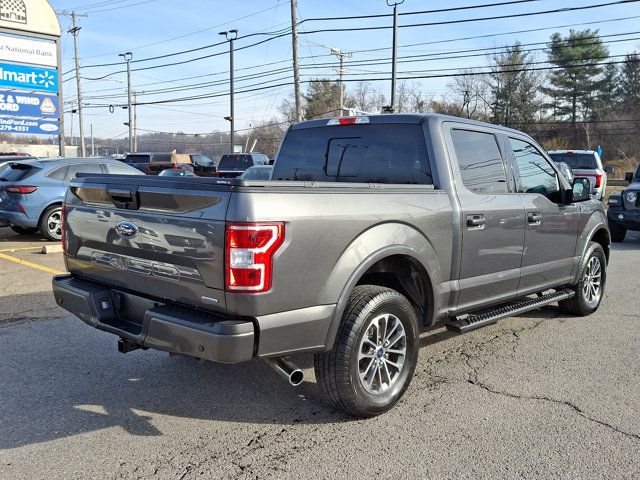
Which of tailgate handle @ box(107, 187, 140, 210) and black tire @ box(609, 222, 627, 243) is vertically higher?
tailgate handle @ box(107, 187, 140, 210)

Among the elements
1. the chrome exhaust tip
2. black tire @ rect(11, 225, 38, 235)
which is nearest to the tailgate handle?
the chrome exhaust tip

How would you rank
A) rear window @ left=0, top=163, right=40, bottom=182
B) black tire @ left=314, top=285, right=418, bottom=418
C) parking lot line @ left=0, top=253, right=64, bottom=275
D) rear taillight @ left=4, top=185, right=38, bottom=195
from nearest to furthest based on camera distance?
black tire @ left=314, top=285, right=418, bottom=418, parking lot line @ left=0, top=253, right=64, bottom=275, rear taillight @ left=4, top=185, right=38, bottom=195, rear window @ left=0, top=163, right=40, bottom=182

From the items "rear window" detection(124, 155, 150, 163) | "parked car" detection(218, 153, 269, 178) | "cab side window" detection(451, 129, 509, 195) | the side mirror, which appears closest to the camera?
"cab side window" detection(451, 129, 509, 195)

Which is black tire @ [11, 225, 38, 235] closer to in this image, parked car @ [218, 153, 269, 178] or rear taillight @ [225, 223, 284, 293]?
rear taillight @ [225, 223, 284, 293]

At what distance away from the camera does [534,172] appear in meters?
5.32

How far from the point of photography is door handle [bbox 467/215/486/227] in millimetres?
4258

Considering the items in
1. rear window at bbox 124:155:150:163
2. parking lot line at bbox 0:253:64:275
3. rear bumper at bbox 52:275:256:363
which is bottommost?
parking lot line at bbox 0:253:64:275

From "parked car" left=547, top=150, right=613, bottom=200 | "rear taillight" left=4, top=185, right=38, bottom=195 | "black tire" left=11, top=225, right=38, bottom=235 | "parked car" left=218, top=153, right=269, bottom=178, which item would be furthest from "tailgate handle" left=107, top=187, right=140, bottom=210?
"parked car" left=218, top=153, right=269, bottom=178

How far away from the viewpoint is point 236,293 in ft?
9.73

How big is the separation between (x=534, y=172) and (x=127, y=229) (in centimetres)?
374

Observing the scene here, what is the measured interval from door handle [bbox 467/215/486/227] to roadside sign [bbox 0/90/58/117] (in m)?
17.9

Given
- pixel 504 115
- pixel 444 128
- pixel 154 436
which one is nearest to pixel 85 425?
pixel 154 436

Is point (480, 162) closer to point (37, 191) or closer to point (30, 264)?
point (30, 264)

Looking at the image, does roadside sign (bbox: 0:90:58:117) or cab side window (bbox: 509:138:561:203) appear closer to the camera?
cab side window (bbox: 509:138:561:203)
